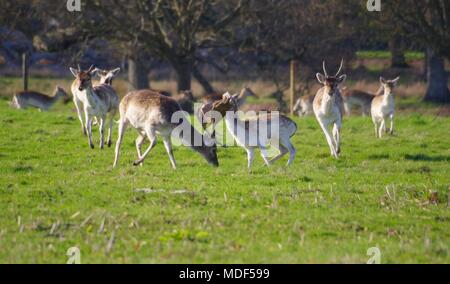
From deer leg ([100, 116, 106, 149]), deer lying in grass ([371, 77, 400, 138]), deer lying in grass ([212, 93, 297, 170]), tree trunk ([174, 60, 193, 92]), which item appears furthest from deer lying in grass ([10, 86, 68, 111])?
deer lying in grass ([212, 93, 297, 170])

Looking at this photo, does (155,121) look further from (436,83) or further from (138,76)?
(436,83)

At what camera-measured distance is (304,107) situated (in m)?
24.1

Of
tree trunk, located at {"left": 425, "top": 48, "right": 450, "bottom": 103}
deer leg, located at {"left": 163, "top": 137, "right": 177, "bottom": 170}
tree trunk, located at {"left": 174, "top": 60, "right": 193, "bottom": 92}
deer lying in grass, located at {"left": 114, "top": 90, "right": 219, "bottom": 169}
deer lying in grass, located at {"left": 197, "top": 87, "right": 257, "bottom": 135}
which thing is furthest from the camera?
tree trunk, located at {"left": 425, "top": 48, "right": 450, "bottom": 103}

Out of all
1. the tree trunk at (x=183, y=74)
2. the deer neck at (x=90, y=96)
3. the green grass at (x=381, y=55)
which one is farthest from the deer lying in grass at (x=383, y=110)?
the green grass at (x=381, y=55)

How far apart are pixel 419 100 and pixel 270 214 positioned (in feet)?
74.5

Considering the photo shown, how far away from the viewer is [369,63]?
38.2 m

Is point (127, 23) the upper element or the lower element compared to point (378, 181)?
upper

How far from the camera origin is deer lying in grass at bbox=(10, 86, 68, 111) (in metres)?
24.3

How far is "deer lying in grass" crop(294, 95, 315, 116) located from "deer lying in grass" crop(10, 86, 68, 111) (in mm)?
7405

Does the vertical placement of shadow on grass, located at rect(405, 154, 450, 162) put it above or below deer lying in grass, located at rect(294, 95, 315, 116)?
below

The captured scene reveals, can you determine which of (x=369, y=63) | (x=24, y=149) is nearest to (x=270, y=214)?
(x=24, y=149)

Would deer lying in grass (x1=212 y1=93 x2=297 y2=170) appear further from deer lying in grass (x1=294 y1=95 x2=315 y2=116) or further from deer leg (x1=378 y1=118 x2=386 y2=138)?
deer lying in grass (x1=294 y1=95 x2=315 y2=116)
